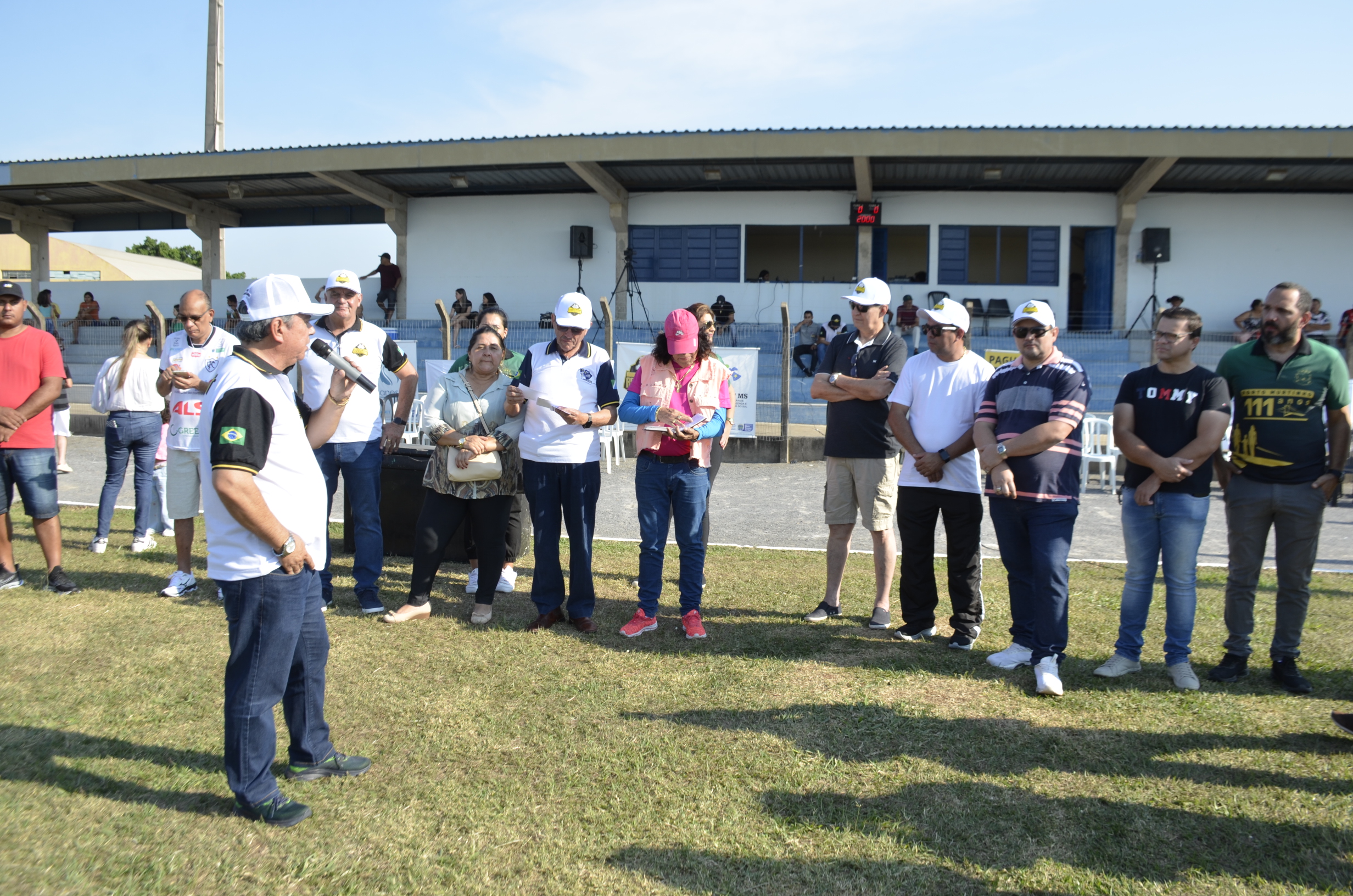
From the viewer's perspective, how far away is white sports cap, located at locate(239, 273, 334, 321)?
121 inches

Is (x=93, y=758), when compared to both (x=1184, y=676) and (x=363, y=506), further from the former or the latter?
(x=1184, y=676)

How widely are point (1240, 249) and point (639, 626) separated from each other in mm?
19797

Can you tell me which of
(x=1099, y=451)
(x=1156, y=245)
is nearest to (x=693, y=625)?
(x=1099, y=451)

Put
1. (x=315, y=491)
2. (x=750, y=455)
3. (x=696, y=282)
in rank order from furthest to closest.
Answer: (x=696, y=282), (x=750, y=455), (x=315, y=491)

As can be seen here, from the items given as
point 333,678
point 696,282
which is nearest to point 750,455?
point 696,282

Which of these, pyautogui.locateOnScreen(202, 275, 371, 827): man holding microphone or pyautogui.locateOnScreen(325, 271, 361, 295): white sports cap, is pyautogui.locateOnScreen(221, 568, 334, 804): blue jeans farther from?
pyautogui.locateOnScreen(325, 271, 361, 295): white sports cap

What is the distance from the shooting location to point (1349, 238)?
19266 millimetres

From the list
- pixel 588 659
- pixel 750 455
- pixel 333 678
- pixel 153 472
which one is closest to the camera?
pixel 333 678

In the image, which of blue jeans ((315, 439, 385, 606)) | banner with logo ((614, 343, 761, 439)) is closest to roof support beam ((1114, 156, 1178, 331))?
banner with logo ((614, 343, 761, 439))

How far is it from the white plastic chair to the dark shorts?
1063 centimetres

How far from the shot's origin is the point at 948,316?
5.03 metres

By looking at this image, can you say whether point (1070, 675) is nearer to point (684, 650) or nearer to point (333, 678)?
point (684, 650)

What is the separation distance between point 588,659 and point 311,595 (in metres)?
1.87

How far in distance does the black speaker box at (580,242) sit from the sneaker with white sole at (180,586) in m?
16.3
